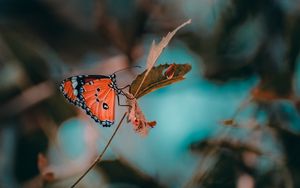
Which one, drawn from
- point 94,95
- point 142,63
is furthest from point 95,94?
point 142,63

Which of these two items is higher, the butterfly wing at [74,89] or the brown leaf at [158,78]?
the butterfly wing at [74,89]

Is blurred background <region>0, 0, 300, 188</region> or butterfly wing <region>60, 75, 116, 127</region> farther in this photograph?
blurred background <region>0, 0, 300, 188</region>

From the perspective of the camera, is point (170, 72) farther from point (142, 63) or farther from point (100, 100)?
point (142, 63)

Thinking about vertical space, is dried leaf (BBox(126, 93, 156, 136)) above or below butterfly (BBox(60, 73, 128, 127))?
below

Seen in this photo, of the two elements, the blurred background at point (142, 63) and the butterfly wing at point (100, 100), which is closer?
the butterfly wing at point (100, 100)

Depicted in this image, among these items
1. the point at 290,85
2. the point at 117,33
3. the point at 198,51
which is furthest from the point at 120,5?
the point at 290,85

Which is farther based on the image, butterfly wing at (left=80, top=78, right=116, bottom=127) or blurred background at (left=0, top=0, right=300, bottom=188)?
blurred background at (left=0, top=0, right=300, bottom=188)
